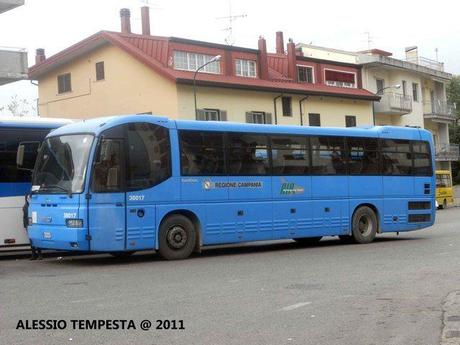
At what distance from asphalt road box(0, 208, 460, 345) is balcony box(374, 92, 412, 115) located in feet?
113

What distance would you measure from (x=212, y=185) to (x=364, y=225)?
5.76 metres

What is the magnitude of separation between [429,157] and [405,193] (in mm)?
1733

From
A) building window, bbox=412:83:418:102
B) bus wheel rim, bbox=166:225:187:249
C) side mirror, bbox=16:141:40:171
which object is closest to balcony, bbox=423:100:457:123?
building window, bbox=412:83:418:102

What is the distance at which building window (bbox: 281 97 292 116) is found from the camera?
130 ft

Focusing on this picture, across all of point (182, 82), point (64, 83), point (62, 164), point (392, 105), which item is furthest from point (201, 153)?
point (392, 105)

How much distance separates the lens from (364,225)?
61.1 feet

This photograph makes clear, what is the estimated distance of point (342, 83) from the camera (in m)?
45.9

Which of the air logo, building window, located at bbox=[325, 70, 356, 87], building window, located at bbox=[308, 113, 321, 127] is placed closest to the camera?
the air logo

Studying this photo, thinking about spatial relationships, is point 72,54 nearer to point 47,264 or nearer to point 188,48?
point 188,48

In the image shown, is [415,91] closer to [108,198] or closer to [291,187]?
[291,187]

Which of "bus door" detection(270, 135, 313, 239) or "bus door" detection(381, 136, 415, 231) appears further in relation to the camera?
"bus door" detection(381, 136, 415, 231)

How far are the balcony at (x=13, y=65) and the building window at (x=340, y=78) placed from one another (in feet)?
76.2

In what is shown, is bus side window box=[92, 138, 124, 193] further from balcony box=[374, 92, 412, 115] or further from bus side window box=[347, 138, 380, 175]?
balcony box=[374, 92, 412, 115]

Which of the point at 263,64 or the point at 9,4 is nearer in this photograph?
A: the point at 9,4
